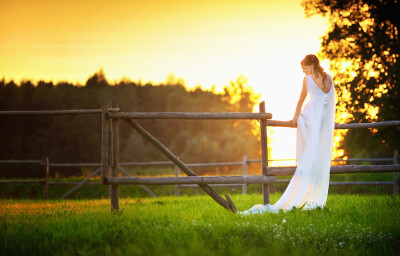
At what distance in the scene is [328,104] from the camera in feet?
24.0

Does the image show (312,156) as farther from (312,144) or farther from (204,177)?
(204,177)

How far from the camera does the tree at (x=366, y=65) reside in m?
16.5

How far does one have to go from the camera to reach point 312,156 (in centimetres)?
713

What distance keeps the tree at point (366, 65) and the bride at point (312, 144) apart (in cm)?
913

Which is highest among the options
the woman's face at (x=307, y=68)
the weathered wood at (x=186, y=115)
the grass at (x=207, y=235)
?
the woman's face at (x=307, y=68)

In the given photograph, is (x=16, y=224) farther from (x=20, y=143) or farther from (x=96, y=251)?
(x=20, y=143)

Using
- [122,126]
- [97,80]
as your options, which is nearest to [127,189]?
[122,126]

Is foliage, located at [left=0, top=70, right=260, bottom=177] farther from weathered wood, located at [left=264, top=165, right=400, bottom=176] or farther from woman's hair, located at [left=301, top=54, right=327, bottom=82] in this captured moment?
woman's hair, located at [left=301, top=54, right=327, bottom=82]

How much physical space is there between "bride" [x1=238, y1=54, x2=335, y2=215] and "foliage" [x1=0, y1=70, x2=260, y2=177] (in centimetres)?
3049

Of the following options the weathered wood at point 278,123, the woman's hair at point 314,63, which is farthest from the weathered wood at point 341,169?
the woman's hair at point 314,63

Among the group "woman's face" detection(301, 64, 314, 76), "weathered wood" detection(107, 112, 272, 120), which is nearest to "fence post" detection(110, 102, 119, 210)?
"weathered wood" detection(107, 112, 272, 120)

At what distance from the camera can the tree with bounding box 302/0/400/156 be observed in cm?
1648

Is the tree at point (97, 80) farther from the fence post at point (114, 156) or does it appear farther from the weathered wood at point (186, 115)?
the weathered wood at point (186, 115)

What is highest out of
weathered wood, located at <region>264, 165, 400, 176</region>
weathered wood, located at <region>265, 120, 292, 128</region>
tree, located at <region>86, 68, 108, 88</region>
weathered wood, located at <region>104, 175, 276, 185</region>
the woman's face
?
tree, located at <region>86, 68, 108, 88</region>
